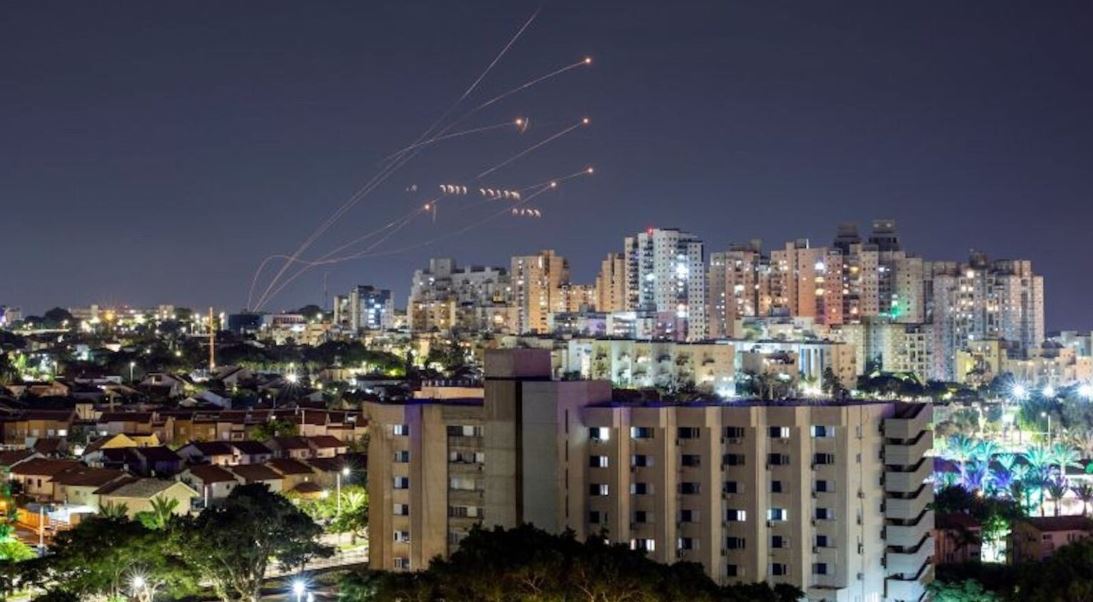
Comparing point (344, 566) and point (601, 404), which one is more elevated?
point (601, 404)

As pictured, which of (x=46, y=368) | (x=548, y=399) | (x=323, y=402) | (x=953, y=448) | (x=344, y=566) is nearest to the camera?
(x=548, y=399)

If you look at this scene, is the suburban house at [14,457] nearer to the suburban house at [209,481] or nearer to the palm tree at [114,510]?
the suburban house at [209,481]

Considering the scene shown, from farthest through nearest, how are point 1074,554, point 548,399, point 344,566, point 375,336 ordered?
point 375,336
point 344,566
point 1074,554
point 548,399

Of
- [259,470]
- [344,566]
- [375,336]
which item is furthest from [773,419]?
[375,336]

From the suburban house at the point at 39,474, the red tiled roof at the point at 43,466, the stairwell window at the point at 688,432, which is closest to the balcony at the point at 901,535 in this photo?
the stairwell window at the point at 688,432

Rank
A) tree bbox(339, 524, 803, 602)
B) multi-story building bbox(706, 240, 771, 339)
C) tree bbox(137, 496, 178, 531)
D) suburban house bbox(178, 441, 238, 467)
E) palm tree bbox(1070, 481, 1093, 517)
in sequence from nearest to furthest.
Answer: tree bbox(339, 524, 803, 602)
tree bbox(137, 496, 178, 531)
suburban house bbox(178, 441, 238, 467)
palm tree bbox(1070, 481, 1093, 517)
multi-story building bbox(706, 240, 771, 339)

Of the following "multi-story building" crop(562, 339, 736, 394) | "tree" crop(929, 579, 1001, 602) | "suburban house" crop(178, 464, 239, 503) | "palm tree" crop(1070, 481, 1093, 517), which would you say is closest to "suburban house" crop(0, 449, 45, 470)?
"suburban house" crop(178, 464, 239, 503)

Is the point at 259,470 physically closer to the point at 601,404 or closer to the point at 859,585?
the point at 601,404

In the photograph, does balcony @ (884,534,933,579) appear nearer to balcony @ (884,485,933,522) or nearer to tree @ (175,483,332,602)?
balcony @ (884,485,933,522)
